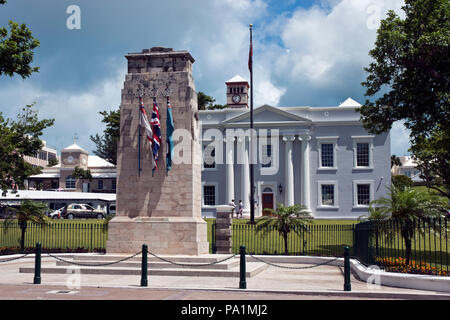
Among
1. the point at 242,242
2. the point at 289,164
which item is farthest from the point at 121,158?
the point at 289,164

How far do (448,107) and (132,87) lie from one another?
12.6 m

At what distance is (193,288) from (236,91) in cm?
5596

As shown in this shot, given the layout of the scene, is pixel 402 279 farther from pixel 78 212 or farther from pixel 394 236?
pixel 78 212

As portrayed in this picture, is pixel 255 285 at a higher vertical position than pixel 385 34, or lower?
lower

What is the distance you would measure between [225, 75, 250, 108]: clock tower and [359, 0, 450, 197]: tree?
142 feet

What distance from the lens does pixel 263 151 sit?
4634 cm

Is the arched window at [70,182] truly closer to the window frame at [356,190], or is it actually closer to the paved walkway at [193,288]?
the window frame at [356,190]

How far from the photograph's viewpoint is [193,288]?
12.7 metres

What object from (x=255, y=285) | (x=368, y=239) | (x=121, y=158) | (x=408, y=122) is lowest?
(x=255, y=285)

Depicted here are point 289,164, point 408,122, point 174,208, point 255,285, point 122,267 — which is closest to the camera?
point 255,285

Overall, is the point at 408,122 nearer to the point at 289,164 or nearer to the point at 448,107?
the point at 448,107

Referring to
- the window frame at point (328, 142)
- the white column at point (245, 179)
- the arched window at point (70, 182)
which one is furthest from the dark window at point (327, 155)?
the arched window at point (70, 182)

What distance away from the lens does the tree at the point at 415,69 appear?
19859 millimetres

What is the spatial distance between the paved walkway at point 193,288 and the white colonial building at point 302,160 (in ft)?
98.6
